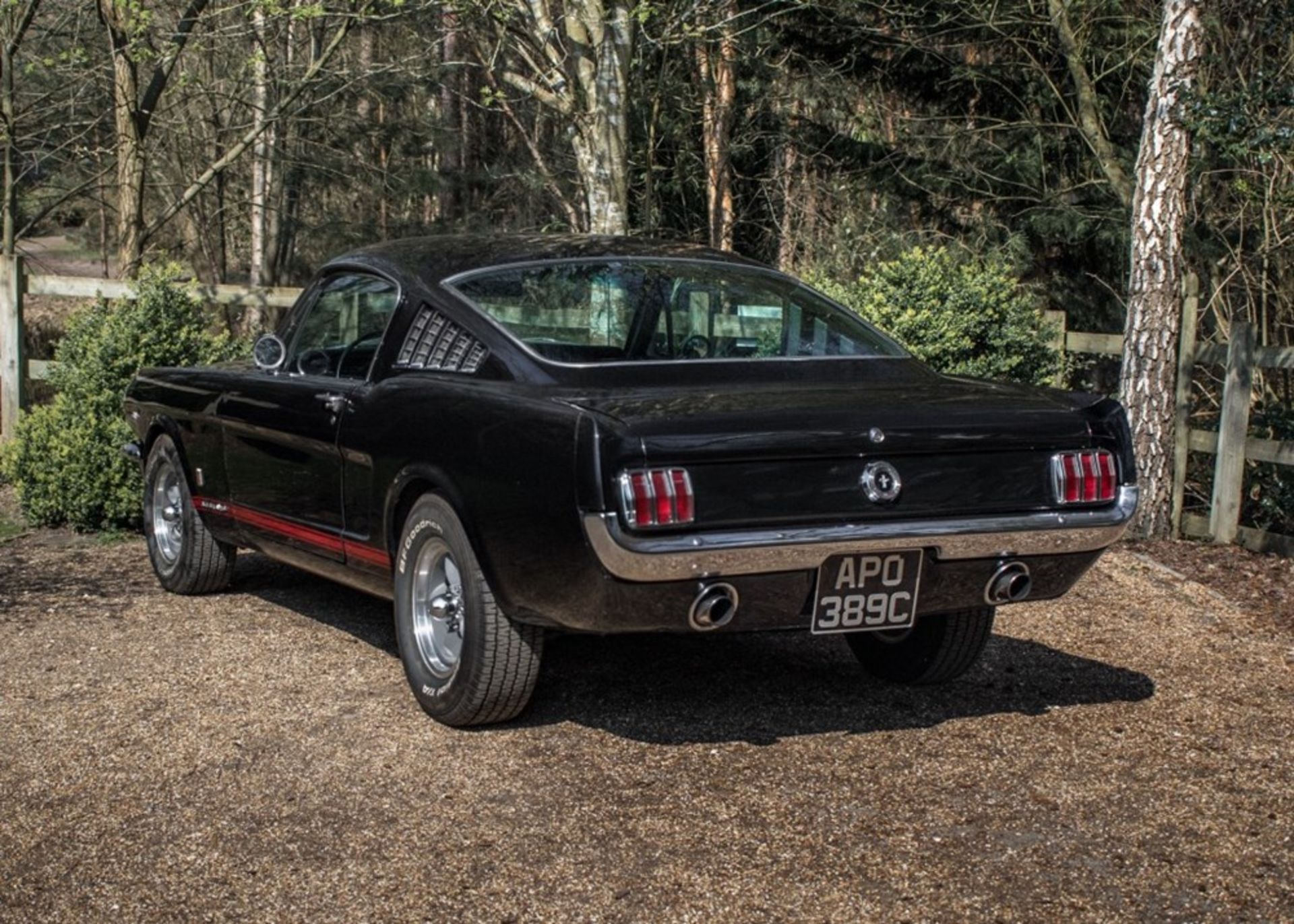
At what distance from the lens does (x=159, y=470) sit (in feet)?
26.8

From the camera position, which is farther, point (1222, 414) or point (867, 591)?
point (1222, 414)

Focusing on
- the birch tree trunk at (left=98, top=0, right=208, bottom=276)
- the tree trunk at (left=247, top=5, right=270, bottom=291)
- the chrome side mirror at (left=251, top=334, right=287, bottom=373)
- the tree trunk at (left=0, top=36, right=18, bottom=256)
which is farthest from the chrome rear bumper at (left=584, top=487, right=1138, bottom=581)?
the tree trunk at (left=247, top=5, right=270, bottom=291)

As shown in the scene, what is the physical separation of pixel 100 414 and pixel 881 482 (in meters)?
6.63

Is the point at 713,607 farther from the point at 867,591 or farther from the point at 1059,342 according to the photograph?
the point at 1059,342

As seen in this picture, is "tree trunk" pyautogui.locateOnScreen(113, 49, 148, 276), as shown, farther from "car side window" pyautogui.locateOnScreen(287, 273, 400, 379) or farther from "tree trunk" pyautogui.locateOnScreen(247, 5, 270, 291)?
"car side window" pyautogui.locateOnScreen(287, 273, 400, 379)

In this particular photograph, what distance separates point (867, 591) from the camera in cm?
511

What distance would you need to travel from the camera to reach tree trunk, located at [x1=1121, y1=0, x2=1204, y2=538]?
34.4 ft

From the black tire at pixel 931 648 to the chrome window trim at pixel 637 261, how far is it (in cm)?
96

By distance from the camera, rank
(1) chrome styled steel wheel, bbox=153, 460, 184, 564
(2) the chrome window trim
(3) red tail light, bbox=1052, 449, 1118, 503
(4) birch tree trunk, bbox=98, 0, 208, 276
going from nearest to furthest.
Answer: (3) red tail light, bbox=1052, 449, 1118, 503, (2) the chrome window trim, (1) chrome styled steel wheel, bbox=153, 460, 184, 564, (4) birch tree trunk, bbox=98, 0, 208, 276

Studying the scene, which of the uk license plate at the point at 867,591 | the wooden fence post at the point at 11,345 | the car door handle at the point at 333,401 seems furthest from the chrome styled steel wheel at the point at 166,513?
the wooden fence post at the point at 11,345

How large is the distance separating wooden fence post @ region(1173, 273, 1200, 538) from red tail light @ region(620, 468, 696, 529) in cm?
662

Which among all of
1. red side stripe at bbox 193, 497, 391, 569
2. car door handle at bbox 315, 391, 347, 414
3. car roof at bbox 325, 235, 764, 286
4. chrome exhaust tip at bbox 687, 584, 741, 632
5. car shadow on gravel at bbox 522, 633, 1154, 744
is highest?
car roof at bbox 325, 235, 764, 286

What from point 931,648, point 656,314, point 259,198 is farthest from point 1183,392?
point 259,198

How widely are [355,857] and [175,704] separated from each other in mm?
1846
